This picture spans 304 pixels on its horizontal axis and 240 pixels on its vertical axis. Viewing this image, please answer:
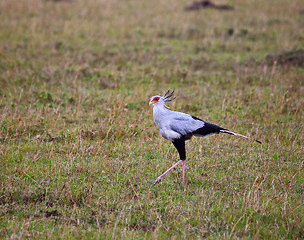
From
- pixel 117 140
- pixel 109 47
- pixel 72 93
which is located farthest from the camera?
pixel 109 47

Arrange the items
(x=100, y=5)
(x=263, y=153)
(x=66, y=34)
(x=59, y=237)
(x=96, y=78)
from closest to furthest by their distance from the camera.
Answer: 1. (x=59, y=237)
2. (x=263, y=153)
3. (x=96, y=78)
4. (x=66, y=34)
5. (x=100, y=5)

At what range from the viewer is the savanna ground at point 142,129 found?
3.99 meters

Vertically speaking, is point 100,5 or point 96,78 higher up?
point 100,5

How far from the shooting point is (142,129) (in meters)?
6.53

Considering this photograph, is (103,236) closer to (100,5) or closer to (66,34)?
(66,34)

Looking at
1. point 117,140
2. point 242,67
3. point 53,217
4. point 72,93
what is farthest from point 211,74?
point 53,217

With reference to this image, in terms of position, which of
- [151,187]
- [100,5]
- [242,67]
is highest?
[100,5]

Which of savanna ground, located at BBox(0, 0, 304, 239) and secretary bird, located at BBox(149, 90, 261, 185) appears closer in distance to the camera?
savanna ground, located at BBox(0, 0, 304, 239)

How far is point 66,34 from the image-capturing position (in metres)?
12.4

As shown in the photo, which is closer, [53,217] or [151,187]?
[53,217]

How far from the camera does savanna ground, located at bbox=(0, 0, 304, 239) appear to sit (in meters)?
3.99

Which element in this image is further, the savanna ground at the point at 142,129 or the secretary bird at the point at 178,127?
the secretary bird at the point at 178,127

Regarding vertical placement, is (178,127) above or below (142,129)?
above

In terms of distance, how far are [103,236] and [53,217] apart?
656 millimetres
